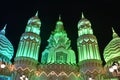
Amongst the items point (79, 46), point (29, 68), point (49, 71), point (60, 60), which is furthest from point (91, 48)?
point (29, 68)

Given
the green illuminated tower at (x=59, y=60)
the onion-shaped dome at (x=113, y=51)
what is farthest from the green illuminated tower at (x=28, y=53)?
the onion-shaped dome at (x=113, y=51)

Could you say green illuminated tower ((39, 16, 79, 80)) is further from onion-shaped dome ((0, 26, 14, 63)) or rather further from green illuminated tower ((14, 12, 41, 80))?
onion-shaped dome ((0, 26, 14, 63))

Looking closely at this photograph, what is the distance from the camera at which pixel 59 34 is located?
146 ft

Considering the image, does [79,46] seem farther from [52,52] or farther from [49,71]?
[49,71]

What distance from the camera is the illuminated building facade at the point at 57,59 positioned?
34.3 m

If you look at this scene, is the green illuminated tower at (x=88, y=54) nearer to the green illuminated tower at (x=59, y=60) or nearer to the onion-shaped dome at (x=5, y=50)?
the green illuminated tower at (x=59, y=60)

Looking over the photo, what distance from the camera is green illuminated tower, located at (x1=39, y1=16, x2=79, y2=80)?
34731 mm

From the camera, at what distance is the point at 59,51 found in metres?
39.9

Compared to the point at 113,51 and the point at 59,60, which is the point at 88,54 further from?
the point at 59,60

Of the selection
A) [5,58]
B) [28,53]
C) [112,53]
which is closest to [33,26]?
[28,53]

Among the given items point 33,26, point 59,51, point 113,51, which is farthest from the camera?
point 33,26

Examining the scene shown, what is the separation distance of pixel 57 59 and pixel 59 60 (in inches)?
16.3

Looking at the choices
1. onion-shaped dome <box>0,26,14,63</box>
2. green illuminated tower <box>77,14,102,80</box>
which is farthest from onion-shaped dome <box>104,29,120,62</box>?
onion-shaped dome <box>0,26,14,63</box>

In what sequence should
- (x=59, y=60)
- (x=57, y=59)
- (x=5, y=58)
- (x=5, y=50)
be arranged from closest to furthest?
(x=5, y=58) → (x=59, y=60) → (x=57, y=59) → (x=5, y=50)
